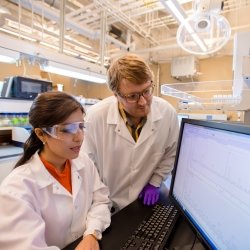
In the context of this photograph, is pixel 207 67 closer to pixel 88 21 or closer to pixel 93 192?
pixel 88 21

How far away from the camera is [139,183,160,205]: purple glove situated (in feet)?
3.60

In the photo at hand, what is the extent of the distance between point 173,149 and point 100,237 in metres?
0.71

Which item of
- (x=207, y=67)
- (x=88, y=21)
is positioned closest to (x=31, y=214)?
(x=88, y=21)

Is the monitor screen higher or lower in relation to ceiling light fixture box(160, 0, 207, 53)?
lower

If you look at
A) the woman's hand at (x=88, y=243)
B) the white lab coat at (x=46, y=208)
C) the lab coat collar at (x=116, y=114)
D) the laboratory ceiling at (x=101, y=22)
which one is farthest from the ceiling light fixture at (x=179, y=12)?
the woman's hand at (x=88, y=243)

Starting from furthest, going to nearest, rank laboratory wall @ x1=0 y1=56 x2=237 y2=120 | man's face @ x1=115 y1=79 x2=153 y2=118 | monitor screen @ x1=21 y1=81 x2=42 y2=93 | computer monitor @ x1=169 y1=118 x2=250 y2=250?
laboratory wall @ x1=0 y1=56 x2=237 y2=120 < monitor screen @ x1=21 y1=81 x2=42 y2=93 < man's face @ x1=115 y1=79 x2=153 y2=118 < computer monitor @ x1=169 y1=118 x2=250 y2=250

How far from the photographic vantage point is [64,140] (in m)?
0.88

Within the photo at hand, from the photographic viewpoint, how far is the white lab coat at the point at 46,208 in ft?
2.14

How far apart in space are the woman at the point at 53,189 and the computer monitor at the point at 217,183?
367mm

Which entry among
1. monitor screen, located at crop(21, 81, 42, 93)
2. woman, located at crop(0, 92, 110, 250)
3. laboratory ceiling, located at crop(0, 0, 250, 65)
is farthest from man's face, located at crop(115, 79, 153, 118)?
monitor screen, located at crop(21, 81, 42, 93)

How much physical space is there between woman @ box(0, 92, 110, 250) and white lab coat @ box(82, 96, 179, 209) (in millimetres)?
233

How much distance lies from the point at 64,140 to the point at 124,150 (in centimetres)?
44

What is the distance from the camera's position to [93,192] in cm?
105

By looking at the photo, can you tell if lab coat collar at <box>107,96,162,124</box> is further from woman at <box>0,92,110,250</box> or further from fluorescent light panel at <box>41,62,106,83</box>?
fluorescent light panel at <box>41,62,106,83</box>
